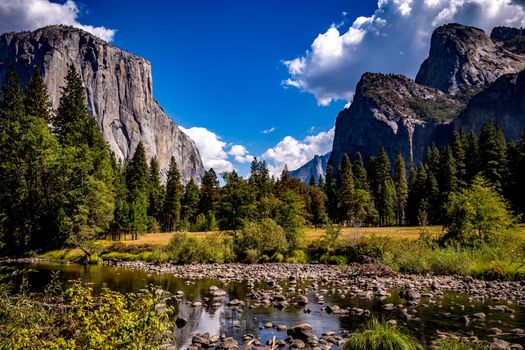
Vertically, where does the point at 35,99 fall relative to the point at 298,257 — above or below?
above

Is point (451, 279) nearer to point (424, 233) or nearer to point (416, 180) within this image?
Answer: point (424, 233)

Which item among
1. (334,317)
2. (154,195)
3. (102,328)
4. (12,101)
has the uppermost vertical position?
(12,101)

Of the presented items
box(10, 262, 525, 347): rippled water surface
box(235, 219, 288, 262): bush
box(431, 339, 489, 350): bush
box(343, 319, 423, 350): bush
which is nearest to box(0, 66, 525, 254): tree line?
box(235, 219, 288, 262): bush

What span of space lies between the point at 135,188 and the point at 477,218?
2408 inches

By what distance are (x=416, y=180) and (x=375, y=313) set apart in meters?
72.9

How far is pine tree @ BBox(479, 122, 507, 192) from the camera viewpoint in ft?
217

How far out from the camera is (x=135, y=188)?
75625 mm

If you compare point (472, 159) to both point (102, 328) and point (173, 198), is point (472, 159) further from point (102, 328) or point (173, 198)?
point (102, 328)

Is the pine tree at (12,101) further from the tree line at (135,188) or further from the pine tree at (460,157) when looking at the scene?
the pine tree at (460,157)

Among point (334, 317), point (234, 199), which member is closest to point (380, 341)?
point (334, 317)

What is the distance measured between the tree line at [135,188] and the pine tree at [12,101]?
0.15m

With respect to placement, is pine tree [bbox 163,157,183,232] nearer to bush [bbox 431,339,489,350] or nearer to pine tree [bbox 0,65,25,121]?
pine tree [bbox 0,65,25,121]

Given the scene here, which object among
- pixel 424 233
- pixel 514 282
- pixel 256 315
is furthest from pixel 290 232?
pixel 256 315

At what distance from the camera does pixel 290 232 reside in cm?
4000
